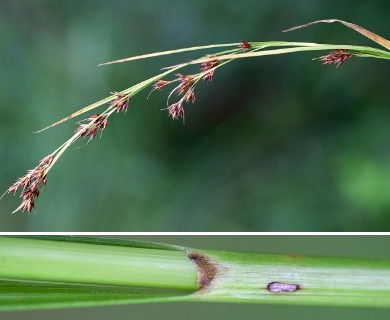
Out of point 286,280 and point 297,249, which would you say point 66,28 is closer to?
point 297,249

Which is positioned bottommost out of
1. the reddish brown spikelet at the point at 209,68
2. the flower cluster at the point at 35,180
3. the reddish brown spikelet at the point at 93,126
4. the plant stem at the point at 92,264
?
the plant stem at the point at 92,264

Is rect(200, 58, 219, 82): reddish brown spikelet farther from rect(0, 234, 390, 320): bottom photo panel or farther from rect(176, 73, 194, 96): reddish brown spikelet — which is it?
rect(0, 234, 390, 320): bottom photo panel

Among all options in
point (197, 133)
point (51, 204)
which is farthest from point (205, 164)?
point (51, 204)

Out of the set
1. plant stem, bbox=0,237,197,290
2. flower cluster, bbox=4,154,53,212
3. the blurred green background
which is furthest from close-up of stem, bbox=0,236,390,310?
the blurred green background

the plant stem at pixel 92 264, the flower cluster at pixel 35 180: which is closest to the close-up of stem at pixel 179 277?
the plant stem at pixel 92 264

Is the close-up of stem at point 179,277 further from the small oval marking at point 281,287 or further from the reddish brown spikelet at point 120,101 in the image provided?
the reddish brown spikelet at point 120,101

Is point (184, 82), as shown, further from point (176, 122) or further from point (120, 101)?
point (176, 122)
